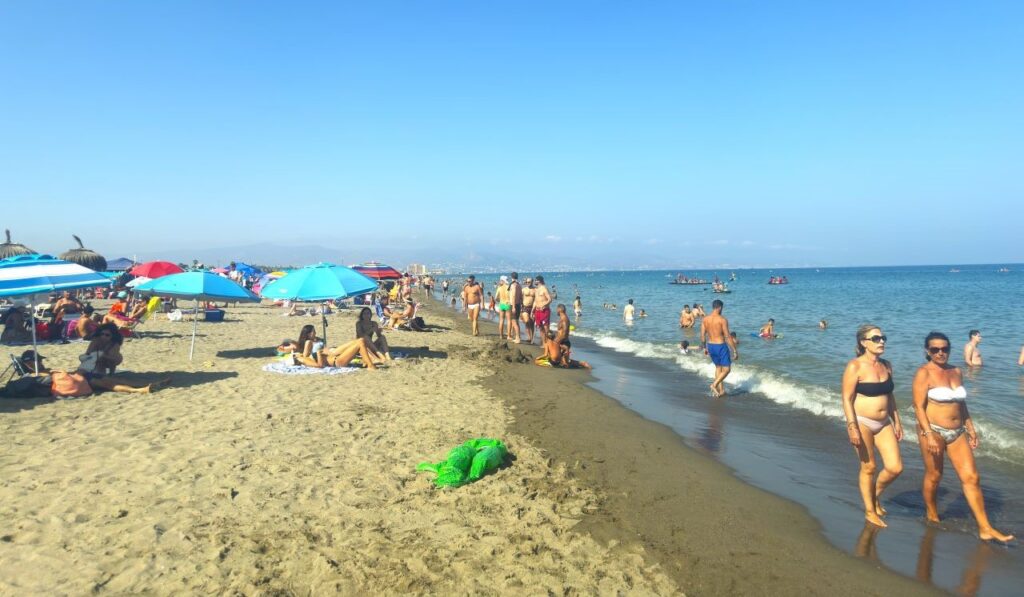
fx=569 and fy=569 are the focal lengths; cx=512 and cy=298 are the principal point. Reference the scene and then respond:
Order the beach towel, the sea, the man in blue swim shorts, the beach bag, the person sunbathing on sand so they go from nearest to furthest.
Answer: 1. the sea
2. the beach bag
3. the person sunbathing on sand
4. the man in blue swim shorts
5. the beach towel

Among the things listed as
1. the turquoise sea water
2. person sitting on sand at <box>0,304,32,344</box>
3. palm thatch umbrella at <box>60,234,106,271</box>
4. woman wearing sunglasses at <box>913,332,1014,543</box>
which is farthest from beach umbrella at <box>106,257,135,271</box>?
woman wearing sunglasses at <box>913,332,1014,543</box>

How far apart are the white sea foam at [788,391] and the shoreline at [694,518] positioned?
3235mm

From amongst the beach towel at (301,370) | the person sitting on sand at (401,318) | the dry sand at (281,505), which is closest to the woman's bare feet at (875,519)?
the dry sand at (281,505)

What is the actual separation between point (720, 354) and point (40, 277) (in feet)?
33.7

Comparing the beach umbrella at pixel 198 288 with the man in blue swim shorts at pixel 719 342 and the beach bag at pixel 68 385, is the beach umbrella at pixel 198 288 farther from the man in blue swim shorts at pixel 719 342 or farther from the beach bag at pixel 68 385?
the man in blue swim shorts at pixel 719 342

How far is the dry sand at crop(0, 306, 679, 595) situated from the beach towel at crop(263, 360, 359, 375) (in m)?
1.75

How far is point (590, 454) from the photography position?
19.8 feet

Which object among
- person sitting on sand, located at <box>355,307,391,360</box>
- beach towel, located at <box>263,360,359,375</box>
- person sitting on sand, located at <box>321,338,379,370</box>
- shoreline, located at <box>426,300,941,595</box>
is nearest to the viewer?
shoreline, located at <box>426,300,941,595</box>

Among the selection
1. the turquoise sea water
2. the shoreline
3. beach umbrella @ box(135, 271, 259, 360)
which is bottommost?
the turquoise sea water

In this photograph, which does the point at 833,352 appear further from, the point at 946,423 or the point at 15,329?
the point at 15,329

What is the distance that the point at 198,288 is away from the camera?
391 inches

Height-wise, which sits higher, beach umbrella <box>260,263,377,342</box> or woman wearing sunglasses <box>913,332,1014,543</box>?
beach umbrella <box>260,263,377,342</box>

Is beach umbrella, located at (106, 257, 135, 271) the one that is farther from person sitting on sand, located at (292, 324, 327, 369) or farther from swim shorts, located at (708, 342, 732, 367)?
swim shorts, located at (708, 342, 732, 367)

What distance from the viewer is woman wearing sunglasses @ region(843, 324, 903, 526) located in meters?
4.35
